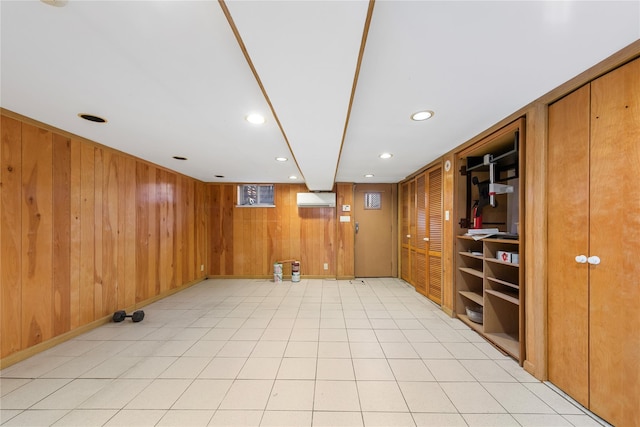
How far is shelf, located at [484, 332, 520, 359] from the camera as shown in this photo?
2152 mm

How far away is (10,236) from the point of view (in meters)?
2.01

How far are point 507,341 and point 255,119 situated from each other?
3295 millimetres

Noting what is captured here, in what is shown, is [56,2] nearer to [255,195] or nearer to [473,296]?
[473,296]

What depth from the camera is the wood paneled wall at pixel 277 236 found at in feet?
17.5

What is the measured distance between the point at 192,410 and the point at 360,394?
118cm

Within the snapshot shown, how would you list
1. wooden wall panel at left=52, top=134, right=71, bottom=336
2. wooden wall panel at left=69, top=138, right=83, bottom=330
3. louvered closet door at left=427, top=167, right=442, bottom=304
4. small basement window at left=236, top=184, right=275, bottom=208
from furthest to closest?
small basement window at left=236, top=184, right=275, bottom=208 → louvered closet door at left=427, top=167, right=442, bottom=304 → wooden wall panel at left=69, top=138, right=83, bottom=330 → wooden wall panel at left=52, top=134, right=71, bottom=336

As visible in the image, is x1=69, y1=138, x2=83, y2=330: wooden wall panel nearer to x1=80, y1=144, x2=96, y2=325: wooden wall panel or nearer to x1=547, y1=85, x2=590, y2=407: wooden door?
x1=80, y1=144, x2=96, y2=325: wooden wall panel

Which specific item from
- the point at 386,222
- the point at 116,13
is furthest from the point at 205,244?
the point at 116,13

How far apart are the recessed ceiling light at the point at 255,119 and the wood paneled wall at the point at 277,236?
3.27 meters

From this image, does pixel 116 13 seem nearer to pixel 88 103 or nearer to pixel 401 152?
pixel 88 103

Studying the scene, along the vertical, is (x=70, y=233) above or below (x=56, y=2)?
below

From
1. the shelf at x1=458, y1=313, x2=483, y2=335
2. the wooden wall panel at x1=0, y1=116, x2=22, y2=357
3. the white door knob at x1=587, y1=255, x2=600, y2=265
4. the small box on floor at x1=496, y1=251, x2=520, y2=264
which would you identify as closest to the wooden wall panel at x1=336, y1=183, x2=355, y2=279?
the shelf at x1=458, y1=313, x2=483, y2=335

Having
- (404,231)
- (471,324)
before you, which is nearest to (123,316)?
(471,324)

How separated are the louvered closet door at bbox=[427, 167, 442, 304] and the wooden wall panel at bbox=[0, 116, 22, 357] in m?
4.65
